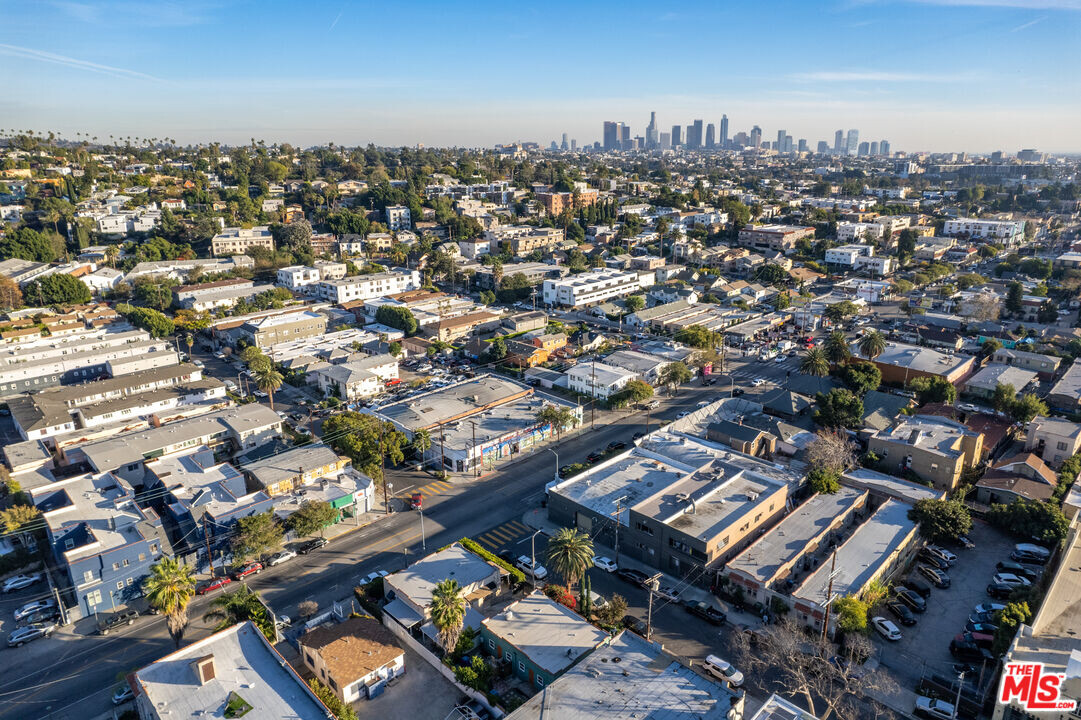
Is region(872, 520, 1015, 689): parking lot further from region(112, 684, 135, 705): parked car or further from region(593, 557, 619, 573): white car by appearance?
region(112, 684, 135, 705): parked car

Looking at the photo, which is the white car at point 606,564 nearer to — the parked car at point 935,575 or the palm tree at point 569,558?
the palm tree at point 569,558

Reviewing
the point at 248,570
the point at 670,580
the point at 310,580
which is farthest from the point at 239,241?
the point at 670,580

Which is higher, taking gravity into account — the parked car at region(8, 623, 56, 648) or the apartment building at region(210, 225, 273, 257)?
the apartment building at region(210, 225, 273, 257)

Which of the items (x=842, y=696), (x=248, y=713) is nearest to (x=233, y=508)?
(x=248, y=713)

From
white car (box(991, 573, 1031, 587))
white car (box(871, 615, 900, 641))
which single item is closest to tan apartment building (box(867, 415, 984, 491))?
white car (box(991, 573, 1031, 587))

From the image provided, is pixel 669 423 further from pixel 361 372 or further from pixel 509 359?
pixel 361 372

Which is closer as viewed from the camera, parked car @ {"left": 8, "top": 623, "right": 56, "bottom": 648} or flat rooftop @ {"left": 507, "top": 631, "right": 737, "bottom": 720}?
flat rooftop @ {"left": 507, "top": 631, "right": 737, "bottom": 720}
